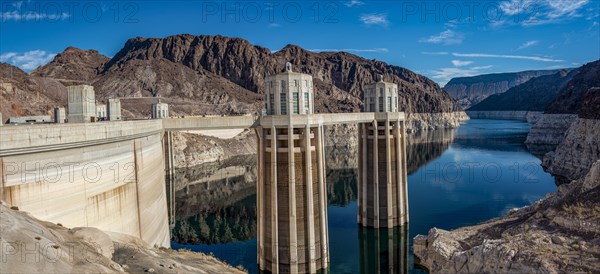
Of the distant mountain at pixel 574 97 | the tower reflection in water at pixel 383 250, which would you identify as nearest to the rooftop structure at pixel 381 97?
the tower reflection in water at pixel 383 250

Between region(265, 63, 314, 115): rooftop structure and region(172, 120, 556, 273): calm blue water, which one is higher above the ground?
region(265, 63, 314, 115): rooftop structure

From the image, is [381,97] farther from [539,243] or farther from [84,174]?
[84,174]

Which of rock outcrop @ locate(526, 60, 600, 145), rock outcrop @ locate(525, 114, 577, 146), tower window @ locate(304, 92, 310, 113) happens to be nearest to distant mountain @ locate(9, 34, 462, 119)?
rock outcrop @ locate(525, 114, 577, 146)

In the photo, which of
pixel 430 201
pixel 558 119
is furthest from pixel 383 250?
pixel 558 119

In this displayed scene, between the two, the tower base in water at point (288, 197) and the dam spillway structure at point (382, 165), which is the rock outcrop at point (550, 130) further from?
the tower base in water at point (288, 197)

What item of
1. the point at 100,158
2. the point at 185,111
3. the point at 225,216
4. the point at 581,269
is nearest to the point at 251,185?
the point at 225,216

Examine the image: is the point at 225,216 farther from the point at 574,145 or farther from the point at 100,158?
the point at 574,145

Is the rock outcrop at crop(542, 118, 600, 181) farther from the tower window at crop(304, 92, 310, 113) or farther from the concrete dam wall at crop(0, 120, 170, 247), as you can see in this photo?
the concrete dam wall at crop(0, 120, 170, 247)
